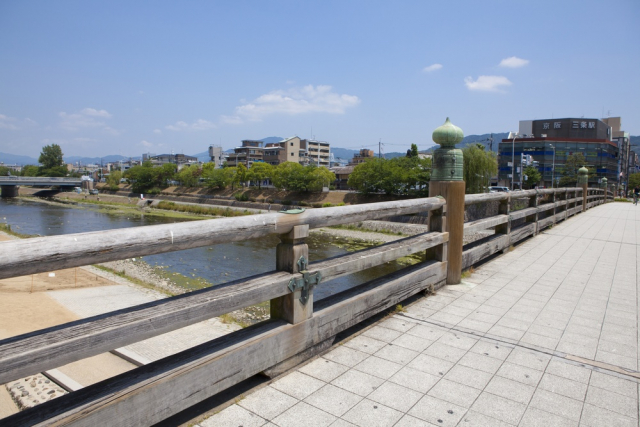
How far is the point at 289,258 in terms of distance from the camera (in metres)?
2.84

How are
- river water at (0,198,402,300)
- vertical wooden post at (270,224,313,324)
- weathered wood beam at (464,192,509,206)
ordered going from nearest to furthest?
1. vertical wooden post at (270,224,313,324)
2. weathered wood beam at (464,192,509,206)
3. river water at (0,198,402,300)

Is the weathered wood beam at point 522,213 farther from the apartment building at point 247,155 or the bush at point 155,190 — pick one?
the apartment building at point 247,155

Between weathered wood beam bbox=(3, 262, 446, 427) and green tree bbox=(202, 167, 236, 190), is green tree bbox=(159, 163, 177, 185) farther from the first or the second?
weathered wood beam bbox=(3, 262, 446, 427)

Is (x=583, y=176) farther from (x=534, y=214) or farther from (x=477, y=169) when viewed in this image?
(x=477, y=169)

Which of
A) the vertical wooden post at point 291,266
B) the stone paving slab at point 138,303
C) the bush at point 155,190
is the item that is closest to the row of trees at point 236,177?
the bush at point 155,190

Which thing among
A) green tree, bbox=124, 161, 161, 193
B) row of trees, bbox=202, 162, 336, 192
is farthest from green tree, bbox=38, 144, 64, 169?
row of trees, bbox=202, 162, 336, 192

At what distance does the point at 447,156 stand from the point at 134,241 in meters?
3.97

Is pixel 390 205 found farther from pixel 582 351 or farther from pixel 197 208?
pixel 197 208

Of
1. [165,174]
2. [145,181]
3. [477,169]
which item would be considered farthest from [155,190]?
[477,169]

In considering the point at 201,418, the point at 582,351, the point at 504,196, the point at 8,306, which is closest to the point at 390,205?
the point at 582,351

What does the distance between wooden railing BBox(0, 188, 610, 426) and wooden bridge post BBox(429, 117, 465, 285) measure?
148cm

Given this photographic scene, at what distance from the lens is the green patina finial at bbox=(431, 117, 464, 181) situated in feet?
16.4

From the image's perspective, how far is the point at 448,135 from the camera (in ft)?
16.6

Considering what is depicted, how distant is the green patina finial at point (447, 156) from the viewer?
500cm
